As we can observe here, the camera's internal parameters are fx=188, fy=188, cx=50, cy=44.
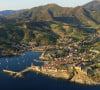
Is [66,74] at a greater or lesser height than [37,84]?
greater

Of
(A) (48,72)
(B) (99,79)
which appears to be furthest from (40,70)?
(B) (99,79)

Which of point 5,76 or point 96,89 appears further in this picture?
point 5,76

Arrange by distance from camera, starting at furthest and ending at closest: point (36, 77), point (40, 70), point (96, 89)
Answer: point (40, 70) → point (36, 77) → point (96, 89)

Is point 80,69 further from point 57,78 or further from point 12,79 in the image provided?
point 12,79

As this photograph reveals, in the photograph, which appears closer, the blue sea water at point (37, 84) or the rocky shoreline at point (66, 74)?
the blue sea water at point (37, 84)

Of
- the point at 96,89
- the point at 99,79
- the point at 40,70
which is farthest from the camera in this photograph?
the point at 40,70

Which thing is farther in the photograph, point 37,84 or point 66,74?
point 66,74

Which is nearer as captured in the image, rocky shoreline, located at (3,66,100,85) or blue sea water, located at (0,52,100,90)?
blue sea water, located at (0,52,100,90)

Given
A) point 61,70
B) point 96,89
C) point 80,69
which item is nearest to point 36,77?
point 61,70

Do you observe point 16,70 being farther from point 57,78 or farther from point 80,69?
point 80,69
